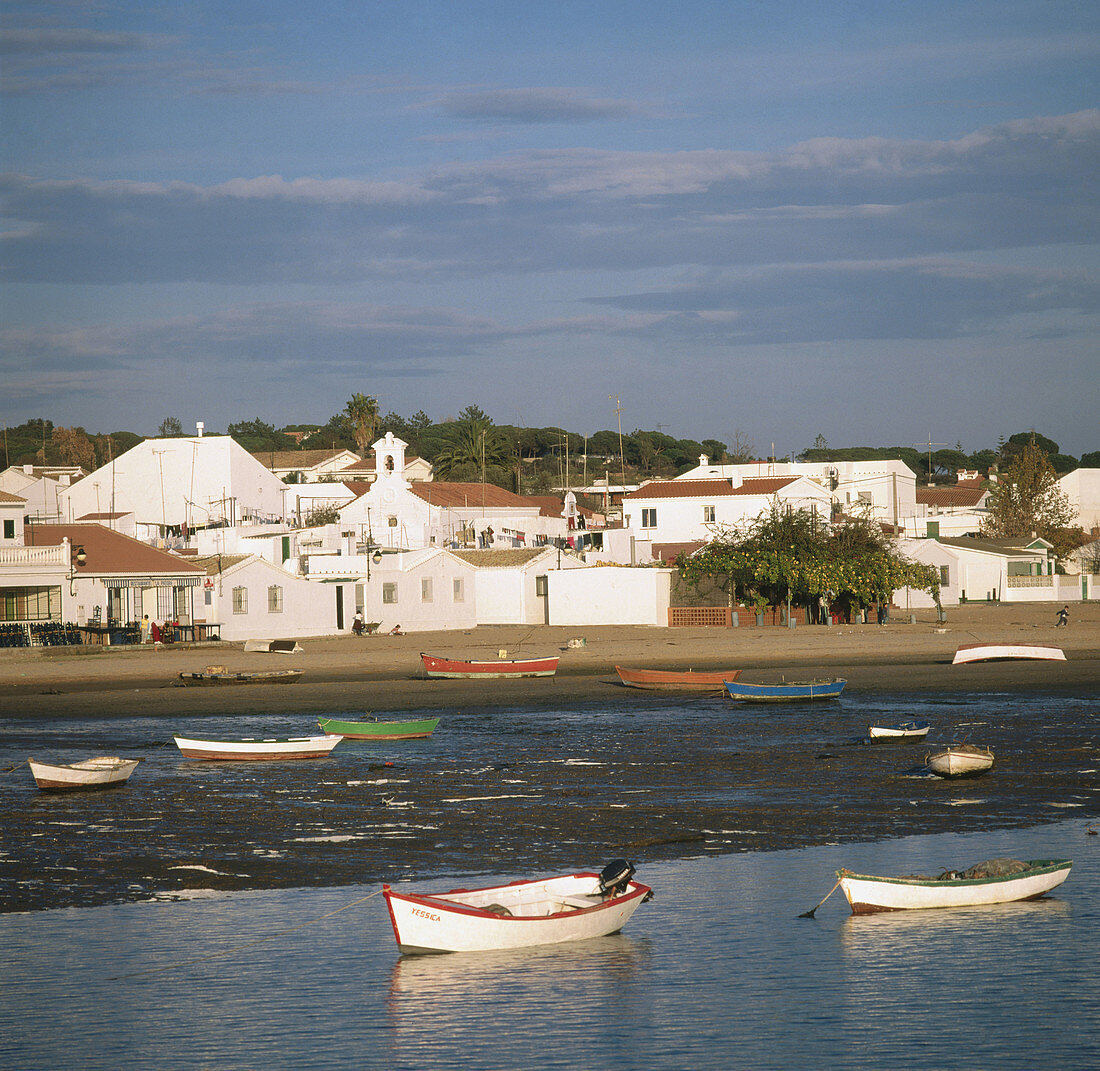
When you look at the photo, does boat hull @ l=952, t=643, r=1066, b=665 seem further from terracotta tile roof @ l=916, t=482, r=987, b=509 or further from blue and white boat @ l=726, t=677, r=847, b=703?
terracotta tile roof @ l=916, t=482, r=987, b=509

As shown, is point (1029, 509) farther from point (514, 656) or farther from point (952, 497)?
point (514, 656)

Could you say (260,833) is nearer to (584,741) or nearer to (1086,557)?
(584,741)

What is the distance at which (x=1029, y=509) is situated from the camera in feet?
336

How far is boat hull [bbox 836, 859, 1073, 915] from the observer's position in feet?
62.7

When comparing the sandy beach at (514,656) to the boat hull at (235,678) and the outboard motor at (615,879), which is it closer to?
the boat hull at (235,678)

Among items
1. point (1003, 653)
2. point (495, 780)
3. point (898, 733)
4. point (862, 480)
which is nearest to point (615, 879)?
point (495, 780)

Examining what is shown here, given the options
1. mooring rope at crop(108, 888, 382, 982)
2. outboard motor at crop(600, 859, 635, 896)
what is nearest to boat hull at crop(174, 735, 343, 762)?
mooring rope at crop(108, 888, 382, 982)

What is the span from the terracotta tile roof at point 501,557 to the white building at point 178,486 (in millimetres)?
19217

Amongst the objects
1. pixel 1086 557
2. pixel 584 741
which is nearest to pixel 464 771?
pixel 584 741

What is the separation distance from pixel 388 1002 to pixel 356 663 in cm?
3869

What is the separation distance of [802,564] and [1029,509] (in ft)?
144

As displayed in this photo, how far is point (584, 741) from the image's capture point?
35844mm

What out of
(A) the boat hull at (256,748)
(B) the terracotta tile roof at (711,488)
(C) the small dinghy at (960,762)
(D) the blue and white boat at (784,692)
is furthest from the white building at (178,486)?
(C) the small dinghy at (960,762)

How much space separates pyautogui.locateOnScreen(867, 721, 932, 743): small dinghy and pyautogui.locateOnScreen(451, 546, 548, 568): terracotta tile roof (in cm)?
3756
